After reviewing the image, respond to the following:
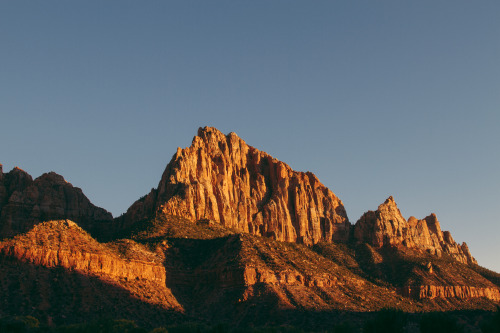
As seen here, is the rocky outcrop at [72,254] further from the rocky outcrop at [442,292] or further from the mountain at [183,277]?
the rocky outcrop at [442,292]

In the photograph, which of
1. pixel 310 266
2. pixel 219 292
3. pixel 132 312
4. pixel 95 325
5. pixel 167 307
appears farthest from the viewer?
pixel 310 266

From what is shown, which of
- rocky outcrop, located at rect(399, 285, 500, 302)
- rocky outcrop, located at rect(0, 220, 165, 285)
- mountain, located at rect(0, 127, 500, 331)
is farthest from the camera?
rocky outcrop, located at rect(399, 285, 500, 302)

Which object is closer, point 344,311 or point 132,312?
point 132,312

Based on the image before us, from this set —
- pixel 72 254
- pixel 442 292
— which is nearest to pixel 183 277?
pixel 72 254

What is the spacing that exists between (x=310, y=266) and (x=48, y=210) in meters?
78.5

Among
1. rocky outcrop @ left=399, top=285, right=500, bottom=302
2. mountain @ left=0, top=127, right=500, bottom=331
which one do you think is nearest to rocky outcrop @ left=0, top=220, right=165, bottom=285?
mountain @ left=0, top=127, right=500, bottom=331

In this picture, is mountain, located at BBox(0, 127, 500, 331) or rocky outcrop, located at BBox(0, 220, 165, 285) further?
rocky outcrop, located at BBox(0, 220, 165, 285)

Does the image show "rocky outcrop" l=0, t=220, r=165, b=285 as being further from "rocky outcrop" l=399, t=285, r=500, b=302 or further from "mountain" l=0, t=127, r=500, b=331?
"rocky outcrop" l=399, t=285, r=500, b=302

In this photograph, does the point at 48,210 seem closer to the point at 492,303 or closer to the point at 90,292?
the point at 90,292

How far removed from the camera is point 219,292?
158375 millimetres

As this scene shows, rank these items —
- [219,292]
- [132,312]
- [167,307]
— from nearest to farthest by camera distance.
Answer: [132,312]
[167,307]
[219,292]

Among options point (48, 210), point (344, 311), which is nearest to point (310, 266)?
point (344, 311)

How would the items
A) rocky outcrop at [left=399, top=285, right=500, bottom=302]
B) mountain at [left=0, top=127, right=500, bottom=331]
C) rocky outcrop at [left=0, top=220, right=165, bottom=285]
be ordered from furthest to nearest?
rocky outcrop at [left=399, top=285, right=500, bottom=302] → rocky outcrop at [left=0, top=220, right=165, bottom=285] → mountain at [left=0, top=127, right=500, bottom=331]

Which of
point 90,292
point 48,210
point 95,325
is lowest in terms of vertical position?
point 95,325
